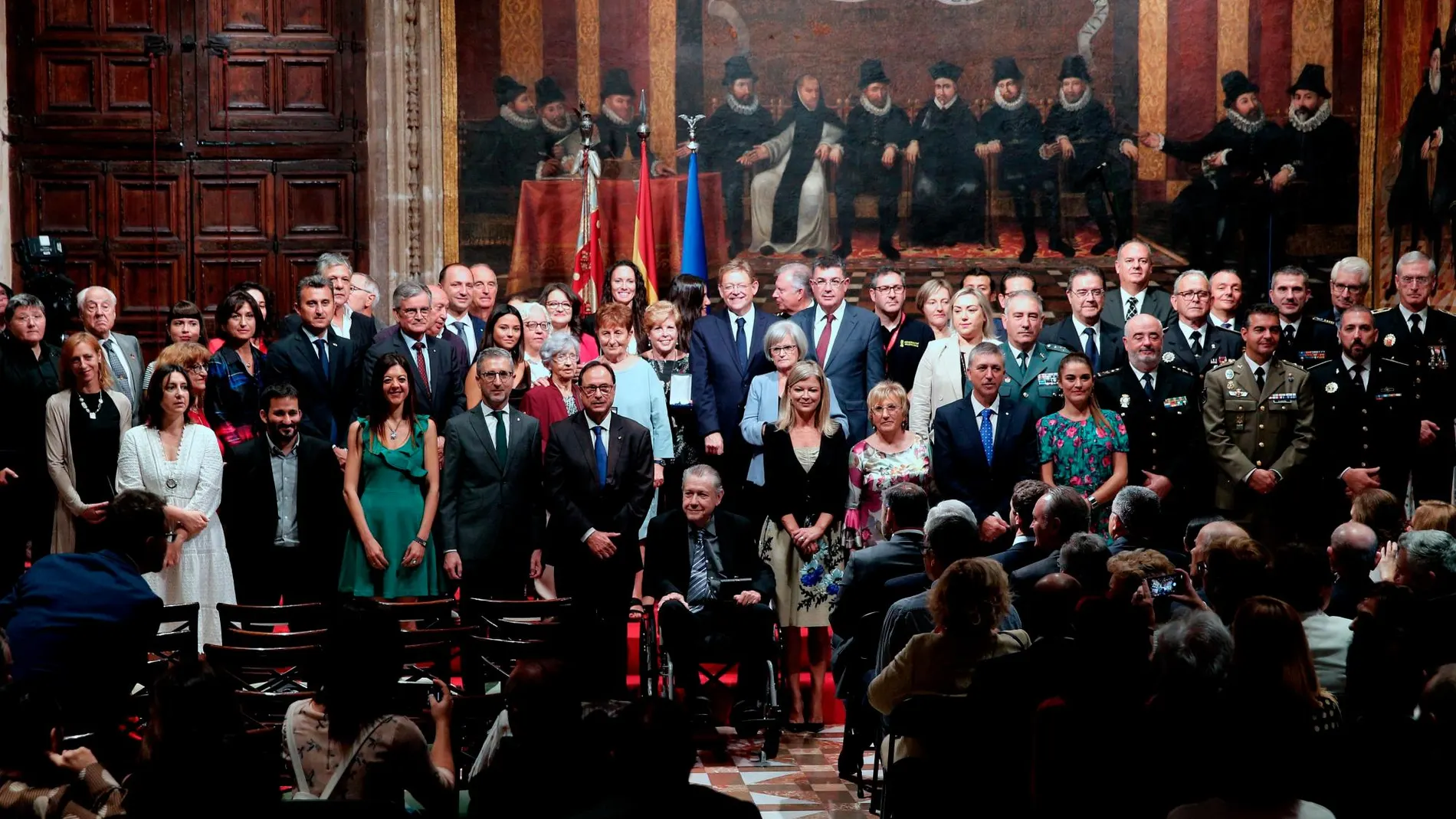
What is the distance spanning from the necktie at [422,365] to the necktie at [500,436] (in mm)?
961

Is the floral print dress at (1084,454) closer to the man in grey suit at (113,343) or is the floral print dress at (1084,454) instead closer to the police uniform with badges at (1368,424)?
the police uniform with badges at (1368,424)

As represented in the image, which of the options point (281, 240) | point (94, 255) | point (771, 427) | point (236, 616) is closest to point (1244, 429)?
point (771, 427)

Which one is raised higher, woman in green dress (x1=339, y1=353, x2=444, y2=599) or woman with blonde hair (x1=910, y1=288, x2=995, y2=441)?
woman with blonde hair (x1=910, y1=288, x2=995, y2=441)

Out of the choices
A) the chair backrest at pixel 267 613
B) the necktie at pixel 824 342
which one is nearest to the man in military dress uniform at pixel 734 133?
the necktie at pixel 824 342

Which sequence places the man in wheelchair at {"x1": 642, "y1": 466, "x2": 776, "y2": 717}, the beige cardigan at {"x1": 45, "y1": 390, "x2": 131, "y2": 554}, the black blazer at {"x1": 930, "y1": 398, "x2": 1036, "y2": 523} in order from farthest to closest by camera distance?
the beige cardigan at {"x1": 45, "y1": 390, "x2": 131, "y2": 554} < the black blazer at {"x1": 930, "y1": 398, "x2": 1036, "y2": 523} < the man in wheelchair at {"x1": 642, "y1": 466, "x2": 776, "y2": 717}

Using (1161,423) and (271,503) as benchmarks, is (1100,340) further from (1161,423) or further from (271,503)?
(271,503)

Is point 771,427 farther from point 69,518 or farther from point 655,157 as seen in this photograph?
point 655,157

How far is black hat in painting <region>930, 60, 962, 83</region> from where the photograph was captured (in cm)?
1245

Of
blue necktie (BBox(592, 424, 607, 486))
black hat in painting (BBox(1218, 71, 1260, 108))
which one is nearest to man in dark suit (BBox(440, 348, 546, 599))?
blue necktie (BBox(592, 424, 607, 486))

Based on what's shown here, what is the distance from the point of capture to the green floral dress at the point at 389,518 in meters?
7.85


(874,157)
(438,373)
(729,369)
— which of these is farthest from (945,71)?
(438,373)

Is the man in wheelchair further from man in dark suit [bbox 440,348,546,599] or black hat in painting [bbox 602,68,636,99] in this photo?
black hat in painting [bbox 602,68,636,99]

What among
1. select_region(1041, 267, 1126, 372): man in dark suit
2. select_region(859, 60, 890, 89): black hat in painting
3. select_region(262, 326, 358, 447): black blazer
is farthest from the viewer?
select_region(859, 60, 890, 89): black hat in painting

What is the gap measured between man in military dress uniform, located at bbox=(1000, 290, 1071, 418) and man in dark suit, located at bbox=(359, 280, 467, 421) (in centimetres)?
322
